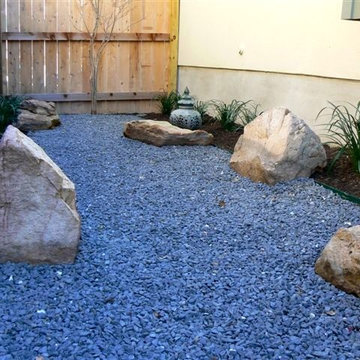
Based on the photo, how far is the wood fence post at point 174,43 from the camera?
7.18 meters

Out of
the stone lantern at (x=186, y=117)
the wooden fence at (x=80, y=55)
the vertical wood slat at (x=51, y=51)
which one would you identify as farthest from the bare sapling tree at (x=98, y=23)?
the stone lantern at (x=186, y=117)

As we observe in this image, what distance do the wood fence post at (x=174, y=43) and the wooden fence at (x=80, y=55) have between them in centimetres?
1

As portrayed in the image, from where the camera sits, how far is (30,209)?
2.33 metres

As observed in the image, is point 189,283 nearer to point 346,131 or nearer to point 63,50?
point 346,131

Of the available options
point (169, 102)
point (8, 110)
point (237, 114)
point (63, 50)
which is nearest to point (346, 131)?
point (237, 114)

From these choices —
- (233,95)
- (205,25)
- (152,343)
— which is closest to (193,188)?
(152,343)

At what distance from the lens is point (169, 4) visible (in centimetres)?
722

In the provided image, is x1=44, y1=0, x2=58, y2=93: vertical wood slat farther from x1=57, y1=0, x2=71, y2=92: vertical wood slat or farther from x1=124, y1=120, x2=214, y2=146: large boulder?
x1=124, y1=120, x2=214, y2=146: large boulder

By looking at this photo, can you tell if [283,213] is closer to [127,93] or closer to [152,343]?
[152,343]

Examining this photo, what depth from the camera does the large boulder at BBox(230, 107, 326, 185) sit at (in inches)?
150

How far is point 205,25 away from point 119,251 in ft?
15.8

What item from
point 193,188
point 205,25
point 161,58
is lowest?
point 193,188

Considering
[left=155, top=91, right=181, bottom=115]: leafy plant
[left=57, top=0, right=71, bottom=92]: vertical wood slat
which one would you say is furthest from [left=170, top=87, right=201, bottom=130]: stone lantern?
[left=57, top=0, right=71, bottom=92]: vertical wood slat

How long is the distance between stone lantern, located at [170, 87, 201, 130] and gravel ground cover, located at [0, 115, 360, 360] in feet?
6.44
